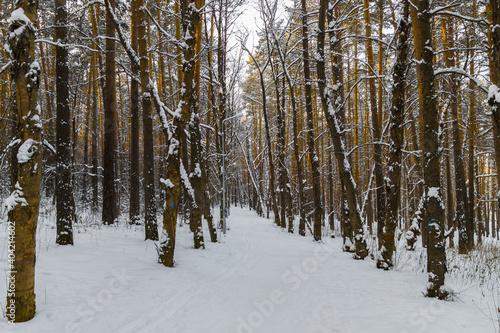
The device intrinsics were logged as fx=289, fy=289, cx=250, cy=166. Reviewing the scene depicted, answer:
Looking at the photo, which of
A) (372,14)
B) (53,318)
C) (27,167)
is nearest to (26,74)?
(27,167)

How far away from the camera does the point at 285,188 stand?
1814 cm

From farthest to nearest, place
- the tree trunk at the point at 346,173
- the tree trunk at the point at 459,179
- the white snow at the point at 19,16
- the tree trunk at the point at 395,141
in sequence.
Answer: the tree trunk at the point at 459,179
the tree trunk at the point at 346,173
the tree trunk at the point at 395,141
the white snow at the point at 19,16

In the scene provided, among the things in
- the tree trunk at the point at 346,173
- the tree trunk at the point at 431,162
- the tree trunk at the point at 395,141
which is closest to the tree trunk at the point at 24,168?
the tree trunk at the point at 431,162

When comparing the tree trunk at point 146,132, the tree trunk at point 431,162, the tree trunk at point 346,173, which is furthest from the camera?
the tree trunk at point 346,173

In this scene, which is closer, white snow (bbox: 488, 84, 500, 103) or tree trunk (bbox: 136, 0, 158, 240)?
white snow (bbox: 488, 84, 500, 103)

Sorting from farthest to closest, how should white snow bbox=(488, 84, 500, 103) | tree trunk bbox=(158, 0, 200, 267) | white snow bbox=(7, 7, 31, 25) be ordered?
tree trunk bbox=(158, 0, 200, 267)
white snow bbox=(488, 84, 500, 103)
white snow bbox=(7, 7, 31, 25)

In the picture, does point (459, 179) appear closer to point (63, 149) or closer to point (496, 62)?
point (496, 62)

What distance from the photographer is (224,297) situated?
17.9ft

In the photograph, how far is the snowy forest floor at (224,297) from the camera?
12.6ft

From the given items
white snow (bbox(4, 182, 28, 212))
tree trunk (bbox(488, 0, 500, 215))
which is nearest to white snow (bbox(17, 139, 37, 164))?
white snow (bbox(4, 182, 28, 212))

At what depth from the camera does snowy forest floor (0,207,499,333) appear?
3.83 meters

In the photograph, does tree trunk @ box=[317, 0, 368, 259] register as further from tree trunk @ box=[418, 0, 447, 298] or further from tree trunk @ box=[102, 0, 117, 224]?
tree trunk @ box=[102, 0, 117, 224]

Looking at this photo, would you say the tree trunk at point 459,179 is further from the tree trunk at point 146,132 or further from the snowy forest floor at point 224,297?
the tree trunk at point 146,132

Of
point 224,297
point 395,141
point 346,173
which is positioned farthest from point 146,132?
point 395,141
